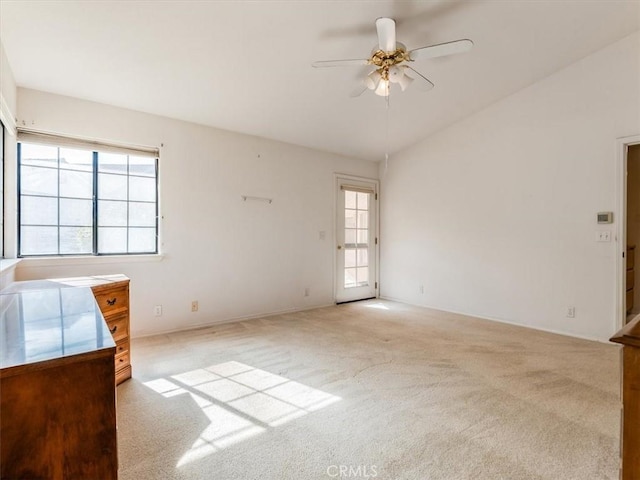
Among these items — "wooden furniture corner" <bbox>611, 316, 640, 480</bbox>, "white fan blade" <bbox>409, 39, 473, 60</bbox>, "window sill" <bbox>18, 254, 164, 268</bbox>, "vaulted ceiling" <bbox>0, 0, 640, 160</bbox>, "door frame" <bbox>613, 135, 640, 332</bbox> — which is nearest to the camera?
"wooden furniture corner" <bbox>611, 316, 640, 480</bbox>

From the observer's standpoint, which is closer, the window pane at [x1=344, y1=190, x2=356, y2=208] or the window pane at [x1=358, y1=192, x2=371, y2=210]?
the window pane at [x1=344, y1=190, x2=356, y2=208]

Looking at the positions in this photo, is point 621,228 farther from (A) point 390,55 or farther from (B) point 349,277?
(B) point 349,277

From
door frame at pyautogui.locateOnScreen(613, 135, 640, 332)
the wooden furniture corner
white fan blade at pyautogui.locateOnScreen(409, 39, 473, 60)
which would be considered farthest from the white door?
the wooden furniture corner

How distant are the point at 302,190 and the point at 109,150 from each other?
240 centimetres

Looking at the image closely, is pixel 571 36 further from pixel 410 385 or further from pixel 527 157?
pixel 410 385

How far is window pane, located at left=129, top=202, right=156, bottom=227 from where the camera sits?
11.5ft

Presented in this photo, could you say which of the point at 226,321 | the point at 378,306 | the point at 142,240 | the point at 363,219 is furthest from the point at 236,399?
the point at 363,219

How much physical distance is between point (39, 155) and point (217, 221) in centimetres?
175

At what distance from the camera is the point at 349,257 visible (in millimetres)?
5398

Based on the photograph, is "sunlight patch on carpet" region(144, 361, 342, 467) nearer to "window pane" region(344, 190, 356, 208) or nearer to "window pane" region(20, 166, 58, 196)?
"window pane" region(20, 166, 58, 196)

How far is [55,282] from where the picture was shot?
2.39m

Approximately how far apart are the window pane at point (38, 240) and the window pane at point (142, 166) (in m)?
0.93

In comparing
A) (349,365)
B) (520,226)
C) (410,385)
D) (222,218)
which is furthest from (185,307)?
(520,226)

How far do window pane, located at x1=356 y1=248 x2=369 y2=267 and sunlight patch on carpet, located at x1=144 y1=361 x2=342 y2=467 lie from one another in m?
3.15
